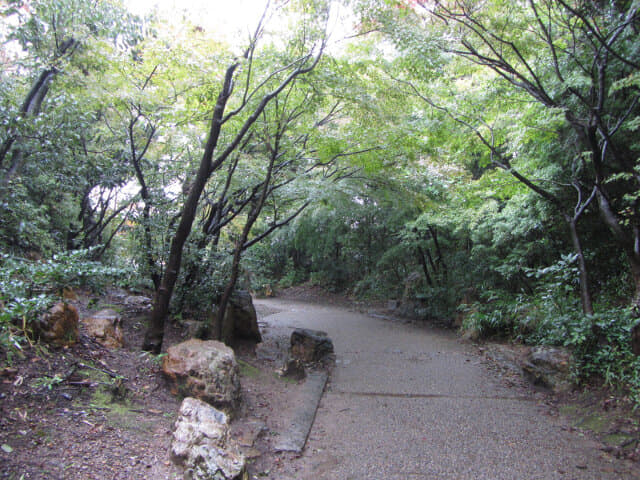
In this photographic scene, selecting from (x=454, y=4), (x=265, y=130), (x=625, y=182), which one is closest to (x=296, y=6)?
(x=265, y=130)

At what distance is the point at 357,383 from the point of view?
542cm

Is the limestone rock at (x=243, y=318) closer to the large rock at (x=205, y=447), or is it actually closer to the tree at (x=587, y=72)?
the large rock at (x=205, y=447)

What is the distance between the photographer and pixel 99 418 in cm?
268

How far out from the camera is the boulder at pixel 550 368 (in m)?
4.63

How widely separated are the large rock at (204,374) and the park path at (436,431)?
0.90m

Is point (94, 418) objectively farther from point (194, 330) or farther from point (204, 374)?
point (194, 330)

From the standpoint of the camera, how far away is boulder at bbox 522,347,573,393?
4.63 m

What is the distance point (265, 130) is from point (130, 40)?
7.74 feet

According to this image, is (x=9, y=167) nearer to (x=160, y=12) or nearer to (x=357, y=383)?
(x=160, y=12)

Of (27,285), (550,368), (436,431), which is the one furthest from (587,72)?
(27,285)

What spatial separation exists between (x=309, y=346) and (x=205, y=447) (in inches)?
154

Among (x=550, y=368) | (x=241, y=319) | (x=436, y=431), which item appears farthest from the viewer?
(x=241, y=319)

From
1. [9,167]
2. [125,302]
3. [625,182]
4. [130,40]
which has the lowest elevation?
[125,302]

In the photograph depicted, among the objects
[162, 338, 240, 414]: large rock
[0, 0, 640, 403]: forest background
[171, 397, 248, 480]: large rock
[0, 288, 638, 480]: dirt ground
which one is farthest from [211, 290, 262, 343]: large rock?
[171, 397, 248, 480]: large rock
